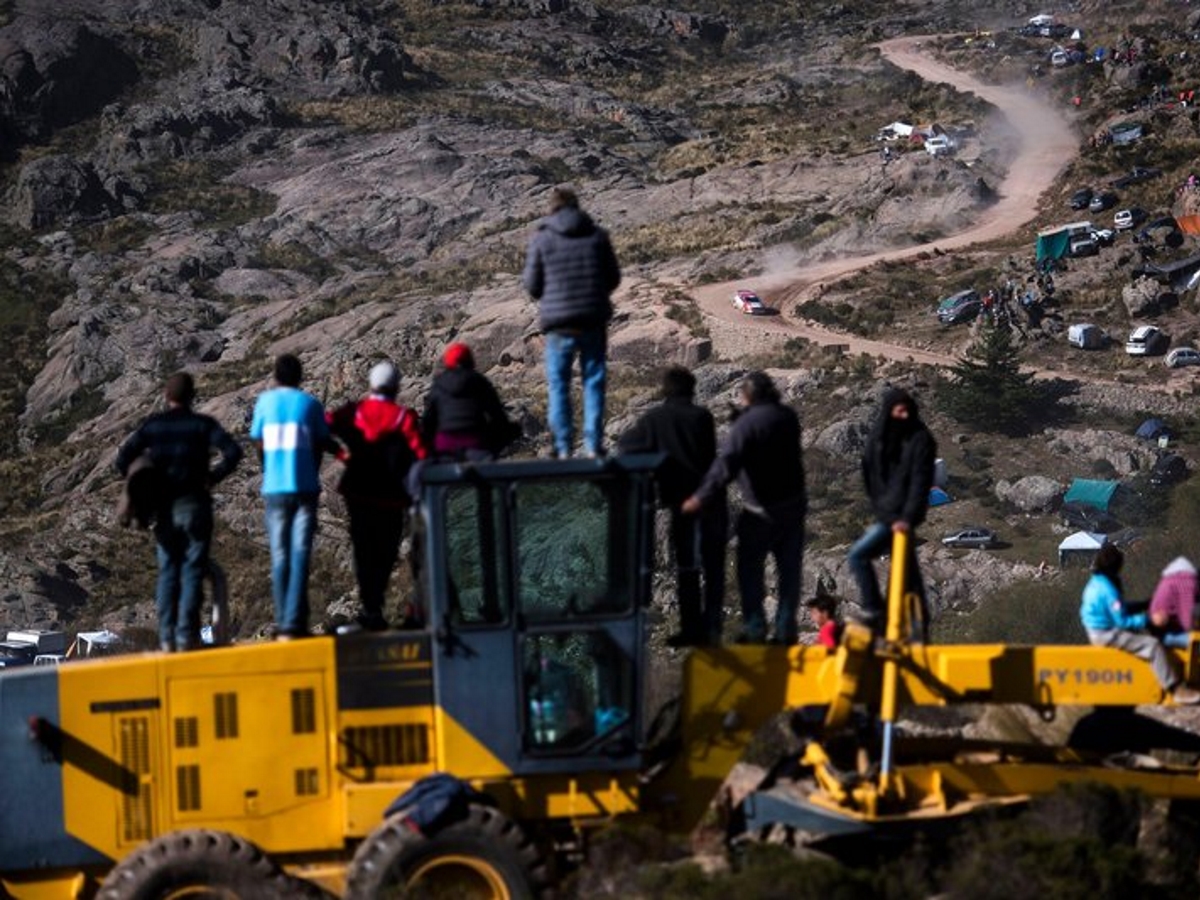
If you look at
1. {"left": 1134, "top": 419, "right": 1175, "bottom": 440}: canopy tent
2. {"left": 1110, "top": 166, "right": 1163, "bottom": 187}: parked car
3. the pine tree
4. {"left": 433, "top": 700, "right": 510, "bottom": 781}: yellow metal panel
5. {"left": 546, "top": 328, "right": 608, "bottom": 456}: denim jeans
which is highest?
{"left": 1110, "top": 166, "right": 1163, "bottom": 187}: parked car

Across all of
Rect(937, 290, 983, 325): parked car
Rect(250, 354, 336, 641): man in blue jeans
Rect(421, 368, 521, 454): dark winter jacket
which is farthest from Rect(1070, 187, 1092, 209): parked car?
Rect(250, 354, 336, 641): man in blue jeans

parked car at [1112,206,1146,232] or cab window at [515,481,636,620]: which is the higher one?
parked car at [1112,206,1146,232]

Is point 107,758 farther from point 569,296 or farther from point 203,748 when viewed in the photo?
point 569,296

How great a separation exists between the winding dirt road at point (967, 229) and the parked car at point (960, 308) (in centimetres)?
263

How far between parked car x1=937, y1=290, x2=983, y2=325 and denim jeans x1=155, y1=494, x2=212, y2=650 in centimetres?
6237

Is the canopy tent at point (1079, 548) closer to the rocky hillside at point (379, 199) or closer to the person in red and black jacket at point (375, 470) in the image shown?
the rocky hillside at point (379, 199)

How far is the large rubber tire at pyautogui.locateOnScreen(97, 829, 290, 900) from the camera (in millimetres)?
12539

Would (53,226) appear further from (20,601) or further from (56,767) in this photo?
(56,767)

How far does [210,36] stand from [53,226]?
23164 mm

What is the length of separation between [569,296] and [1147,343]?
59.6 metres

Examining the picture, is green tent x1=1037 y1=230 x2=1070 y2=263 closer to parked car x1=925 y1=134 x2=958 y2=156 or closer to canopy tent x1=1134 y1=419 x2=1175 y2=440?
canopy tent x1=1134 y1=419 x2=1175 y2=440

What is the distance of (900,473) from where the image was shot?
13305 millimetres

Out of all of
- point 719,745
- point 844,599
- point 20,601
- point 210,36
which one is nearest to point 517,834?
point 719,745

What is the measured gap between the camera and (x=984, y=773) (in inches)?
521
